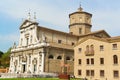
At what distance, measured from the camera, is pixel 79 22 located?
7319 cm

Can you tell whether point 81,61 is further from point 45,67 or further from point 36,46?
point 36,46

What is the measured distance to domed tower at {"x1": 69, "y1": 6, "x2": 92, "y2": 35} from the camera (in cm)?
7312

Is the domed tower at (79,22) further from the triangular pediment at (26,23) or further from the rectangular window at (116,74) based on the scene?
the rectangular window at (116,74)

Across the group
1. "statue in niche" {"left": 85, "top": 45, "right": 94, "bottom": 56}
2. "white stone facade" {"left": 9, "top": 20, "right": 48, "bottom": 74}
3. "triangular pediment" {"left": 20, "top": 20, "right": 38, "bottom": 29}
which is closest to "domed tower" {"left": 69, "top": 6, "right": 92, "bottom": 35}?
"triangular pediment" {"left": 20, "top": 20, "right": 38, "bottom": 29}

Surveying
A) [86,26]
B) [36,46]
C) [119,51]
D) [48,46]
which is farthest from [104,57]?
[86,26]

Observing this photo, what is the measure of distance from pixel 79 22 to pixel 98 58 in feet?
85.8

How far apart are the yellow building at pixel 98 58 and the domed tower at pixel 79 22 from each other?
2022 centimetres

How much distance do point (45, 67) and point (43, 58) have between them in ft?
7.28

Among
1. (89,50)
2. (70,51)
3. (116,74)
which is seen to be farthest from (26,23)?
(116,74)

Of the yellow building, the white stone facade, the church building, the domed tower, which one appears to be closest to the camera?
the yellow building

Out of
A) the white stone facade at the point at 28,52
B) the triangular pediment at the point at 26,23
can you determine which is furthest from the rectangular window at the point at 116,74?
the triangular pediment at the point at 26,23

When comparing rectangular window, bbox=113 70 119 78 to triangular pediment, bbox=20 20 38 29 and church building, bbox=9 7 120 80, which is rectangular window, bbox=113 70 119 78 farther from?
triangular pediment, bbox=20 20 38 29

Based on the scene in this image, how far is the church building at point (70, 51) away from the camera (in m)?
47.2

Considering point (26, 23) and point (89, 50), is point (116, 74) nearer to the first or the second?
Answer: point (89, 50)
